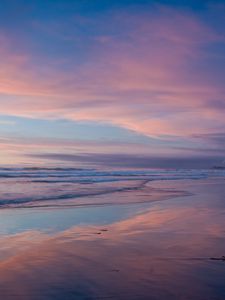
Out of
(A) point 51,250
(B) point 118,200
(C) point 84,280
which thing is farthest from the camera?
(B) point 118,200

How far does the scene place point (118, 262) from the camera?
6191 mm

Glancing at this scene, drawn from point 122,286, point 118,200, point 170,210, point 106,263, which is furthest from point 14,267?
point 118,200

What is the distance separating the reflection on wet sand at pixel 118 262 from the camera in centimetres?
484

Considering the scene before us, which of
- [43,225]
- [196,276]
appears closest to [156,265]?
[196,276]

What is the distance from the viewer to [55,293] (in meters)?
4.74

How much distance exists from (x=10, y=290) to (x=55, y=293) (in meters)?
0.58

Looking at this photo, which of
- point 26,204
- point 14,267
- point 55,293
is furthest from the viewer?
point 26,204

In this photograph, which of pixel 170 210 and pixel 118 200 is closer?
pixel 170 210

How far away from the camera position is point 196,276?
5.42 meters

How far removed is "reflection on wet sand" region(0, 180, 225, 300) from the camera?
4844mm

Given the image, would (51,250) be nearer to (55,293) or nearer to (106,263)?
(106,263)

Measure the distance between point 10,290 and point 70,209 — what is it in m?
7.25

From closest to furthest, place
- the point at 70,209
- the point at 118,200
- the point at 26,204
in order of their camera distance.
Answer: the point at 70,209 → the point at 26,204 → the point at 118,200

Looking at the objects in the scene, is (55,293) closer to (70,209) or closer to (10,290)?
(10,290)
